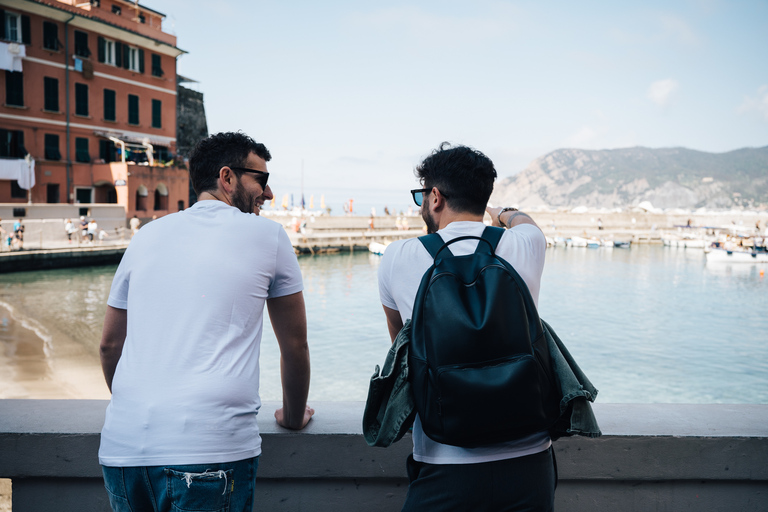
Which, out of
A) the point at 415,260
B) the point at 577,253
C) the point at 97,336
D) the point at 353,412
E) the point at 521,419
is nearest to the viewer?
the point at 521,419

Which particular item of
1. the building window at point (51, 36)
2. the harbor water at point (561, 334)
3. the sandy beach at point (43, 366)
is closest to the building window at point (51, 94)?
the building window at point (51, 36)

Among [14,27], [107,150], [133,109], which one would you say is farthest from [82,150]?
[14,27]

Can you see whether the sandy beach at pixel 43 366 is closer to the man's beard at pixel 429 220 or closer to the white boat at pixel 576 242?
the man's beard at pixel 429 220

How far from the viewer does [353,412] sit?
1982 millimetres

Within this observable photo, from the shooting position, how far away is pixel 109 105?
94.6 ft

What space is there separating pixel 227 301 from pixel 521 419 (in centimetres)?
73

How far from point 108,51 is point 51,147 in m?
6.05

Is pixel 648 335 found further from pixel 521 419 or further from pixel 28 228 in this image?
pixel 28 228

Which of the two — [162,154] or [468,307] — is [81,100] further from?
[468,307]

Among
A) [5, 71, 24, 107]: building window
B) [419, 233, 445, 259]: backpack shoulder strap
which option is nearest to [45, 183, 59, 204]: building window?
[5, 71, 24, 107]: building window

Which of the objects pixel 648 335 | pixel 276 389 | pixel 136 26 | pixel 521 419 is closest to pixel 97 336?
pixel 276 389

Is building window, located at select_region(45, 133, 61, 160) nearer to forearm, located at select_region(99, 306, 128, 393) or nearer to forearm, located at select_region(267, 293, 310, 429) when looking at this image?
forearm, located at select_region(99, 306, 128, 393)

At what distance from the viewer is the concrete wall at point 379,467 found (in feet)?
5.82

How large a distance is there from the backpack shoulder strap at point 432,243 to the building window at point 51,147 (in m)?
29.9
